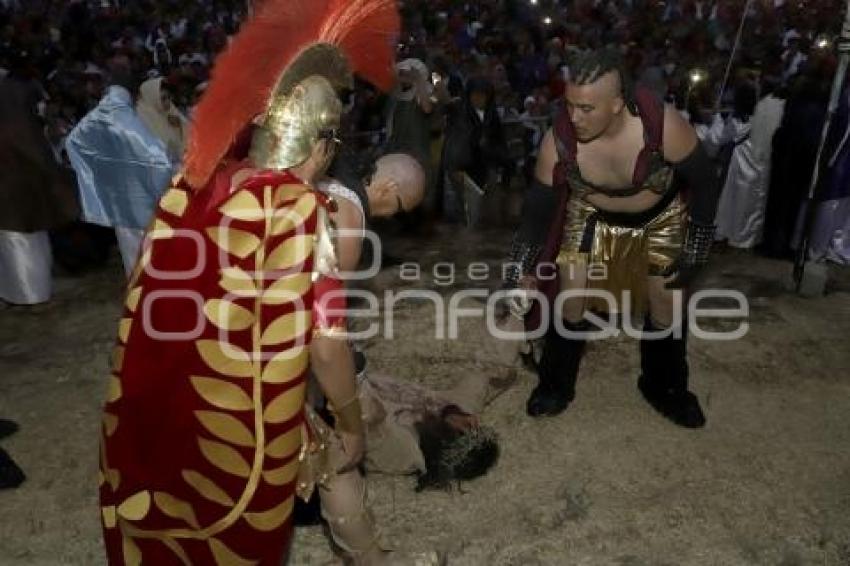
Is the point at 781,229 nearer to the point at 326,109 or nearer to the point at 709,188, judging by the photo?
the point at 709,188

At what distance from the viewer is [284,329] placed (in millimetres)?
1906

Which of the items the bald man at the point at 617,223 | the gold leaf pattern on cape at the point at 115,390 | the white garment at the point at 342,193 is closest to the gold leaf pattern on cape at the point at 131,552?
the gold leaf pattern on cape at the point at 115,390

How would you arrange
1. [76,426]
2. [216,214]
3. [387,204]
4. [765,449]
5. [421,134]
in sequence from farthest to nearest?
[421,134], [76,426], [765,449], [387,204], [216,214]

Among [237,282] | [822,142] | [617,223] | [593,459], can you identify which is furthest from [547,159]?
[822,142]

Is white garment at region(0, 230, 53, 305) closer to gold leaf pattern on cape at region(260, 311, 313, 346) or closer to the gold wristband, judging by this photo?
the gold wristband

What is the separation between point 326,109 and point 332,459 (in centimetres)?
110

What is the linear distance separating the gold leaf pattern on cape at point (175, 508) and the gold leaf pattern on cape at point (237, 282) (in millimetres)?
629

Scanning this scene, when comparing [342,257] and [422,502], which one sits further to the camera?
[422,502]

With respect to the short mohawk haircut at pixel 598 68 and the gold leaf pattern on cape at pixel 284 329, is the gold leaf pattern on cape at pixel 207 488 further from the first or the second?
the short mohawk haircut at pixel 598 68

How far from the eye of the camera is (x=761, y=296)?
5520mm

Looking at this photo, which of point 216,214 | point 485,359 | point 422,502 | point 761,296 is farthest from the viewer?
point 761,296

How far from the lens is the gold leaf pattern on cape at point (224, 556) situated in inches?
83.2

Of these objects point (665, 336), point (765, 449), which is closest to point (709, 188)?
point (665, 336)

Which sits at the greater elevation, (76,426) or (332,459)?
(332,459)
